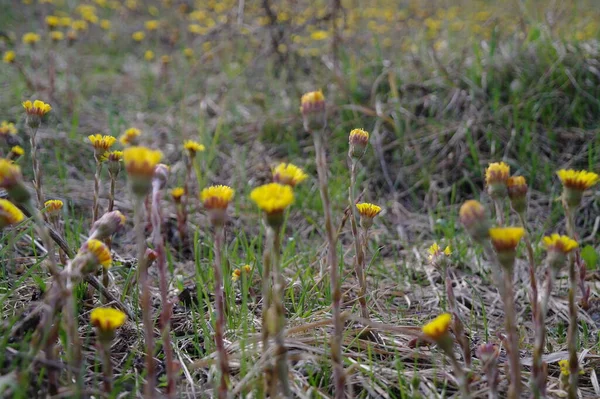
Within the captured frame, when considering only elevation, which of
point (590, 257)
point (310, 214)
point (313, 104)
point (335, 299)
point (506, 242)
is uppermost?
point (313, 104)

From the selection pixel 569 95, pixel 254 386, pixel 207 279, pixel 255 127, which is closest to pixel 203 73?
pixel 255 127

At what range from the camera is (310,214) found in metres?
2.78

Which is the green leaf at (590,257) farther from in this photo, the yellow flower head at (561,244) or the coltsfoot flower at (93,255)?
the coltsfoot flower at (93,255)

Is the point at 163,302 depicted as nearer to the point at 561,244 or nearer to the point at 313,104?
the point at 313,104

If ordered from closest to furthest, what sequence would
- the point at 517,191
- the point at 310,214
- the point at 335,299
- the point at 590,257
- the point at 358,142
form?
the point at 335,299 < the point at 517,191 < the point at 358,142 < the point at 590,257 < the point at 310,214

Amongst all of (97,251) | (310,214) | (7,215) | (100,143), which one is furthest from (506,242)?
(310,214)

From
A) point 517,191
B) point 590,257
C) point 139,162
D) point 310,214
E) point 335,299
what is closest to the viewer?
point 139,162

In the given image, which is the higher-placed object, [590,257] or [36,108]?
[36,108]

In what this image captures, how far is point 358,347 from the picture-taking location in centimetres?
135

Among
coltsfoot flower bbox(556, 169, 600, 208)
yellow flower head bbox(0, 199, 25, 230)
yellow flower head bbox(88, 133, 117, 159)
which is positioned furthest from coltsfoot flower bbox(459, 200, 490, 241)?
yellow flower head bbox(88, 133, 117, 159)

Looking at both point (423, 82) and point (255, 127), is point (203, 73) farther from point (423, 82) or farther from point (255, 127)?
point (423, 82)

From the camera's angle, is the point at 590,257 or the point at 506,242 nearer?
the point at 506,242

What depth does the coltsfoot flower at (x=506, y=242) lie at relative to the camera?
99 centimetres

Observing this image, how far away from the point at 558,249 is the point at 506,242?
0.14 metres
